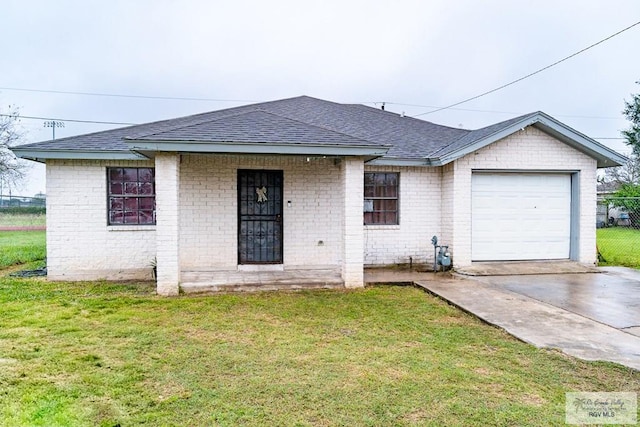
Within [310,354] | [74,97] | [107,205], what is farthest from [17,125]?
[310,354]

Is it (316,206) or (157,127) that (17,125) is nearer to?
(157,127)

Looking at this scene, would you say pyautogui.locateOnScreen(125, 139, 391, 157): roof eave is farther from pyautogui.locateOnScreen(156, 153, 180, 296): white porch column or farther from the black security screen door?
the black security screen door

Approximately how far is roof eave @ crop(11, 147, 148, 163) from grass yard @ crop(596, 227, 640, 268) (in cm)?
1187

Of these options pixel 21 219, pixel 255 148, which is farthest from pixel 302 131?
pixel 21 219

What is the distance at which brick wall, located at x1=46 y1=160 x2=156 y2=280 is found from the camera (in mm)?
8625

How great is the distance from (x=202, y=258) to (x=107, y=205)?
2319 mm

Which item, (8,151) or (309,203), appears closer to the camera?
(309,203)

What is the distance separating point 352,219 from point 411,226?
9.01ft

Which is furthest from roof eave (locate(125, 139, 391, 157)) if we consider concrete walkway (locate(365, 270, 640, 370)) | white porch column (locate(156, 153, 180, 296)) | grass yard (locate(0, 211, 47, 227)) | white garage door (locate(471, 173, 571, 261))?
grass yard (locate(0, 211, 47, 227))

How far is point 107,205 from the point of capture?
348 inches

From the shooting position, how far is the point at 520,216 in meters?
9.98

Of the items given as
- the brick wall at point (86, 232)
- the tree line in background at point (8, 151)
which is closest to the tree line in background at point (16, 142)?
the tree line in background at point (8, 151)

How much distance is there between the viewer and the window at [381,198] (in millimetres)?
9875

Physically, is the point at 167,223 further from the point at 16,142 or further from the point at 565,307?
the point at 16,142
